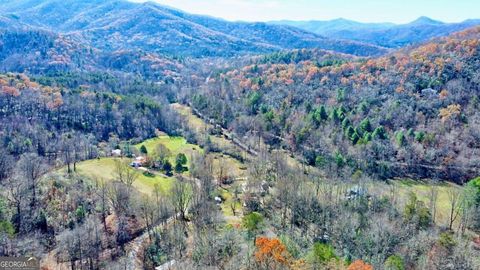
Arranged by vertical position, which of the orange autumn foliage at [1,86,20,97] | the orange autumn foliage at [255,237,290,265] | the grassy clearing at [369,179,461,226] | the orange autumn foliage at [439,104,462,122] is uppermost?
the orange autumn foliage at [439,104,462,122]

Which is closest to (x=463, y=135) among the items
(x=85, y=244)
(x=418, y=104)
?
(x=418, y=104)

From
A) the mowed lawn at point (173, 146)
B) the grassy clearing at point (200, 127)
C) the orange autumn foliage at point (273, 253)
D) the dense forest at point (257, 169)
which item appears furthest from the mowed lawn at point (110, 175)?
the orange autumn foliage at point (273, 253)

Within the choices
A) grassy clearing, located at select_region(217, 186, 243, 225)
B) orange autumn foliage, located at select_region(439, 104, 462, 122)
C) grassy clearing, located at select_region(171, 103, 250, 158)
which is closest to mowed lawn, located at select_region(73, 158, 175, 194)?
grassy clearing, located at select_region(217, 186, 243, 225)

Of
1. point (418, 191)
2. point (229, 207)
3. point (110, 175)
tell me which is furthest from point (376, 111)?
point (110, 175)

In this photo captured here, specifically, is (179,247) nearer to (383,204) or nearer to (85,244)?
(85,244)

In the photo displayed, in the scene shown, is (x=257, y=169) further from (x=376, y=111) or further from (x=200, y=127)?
(x=200, y=127)

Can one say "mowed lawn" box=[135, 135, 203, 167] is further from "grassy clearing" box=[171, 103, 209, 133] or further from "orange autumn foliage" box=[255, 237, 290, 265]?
"orange autumn foliage" box=[255, 237, 290, 265]

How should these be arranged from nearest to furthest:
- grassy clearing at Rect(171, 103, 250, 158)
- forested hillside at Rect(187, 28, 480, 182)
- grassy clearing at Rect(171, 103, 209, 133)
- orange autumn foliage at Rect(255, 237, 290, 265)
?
1. orange autumn foliage at Rect(255, 237, 290, 265)
2. forested hillside at Rect(187, 28, 480, 182)
3. grassy clearing at Rect(171, 103, 250, 158)
4. grassy clearing at Rect(171, 103, 209, 133)

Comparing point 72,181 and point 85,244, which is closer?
point 85,244
